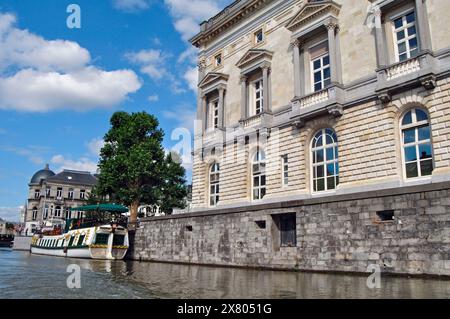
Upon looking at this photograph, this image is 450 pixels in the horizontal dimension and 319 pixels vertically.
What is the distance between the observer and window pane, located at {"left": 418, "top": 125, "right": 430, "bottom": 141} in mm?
17312

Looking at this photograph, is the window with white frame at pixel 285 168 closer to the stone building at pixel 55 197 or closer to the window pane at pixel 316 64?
the window pane at pixel 316 64

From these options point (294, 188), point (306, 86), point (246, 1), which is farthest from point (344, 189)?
point (246, 1)

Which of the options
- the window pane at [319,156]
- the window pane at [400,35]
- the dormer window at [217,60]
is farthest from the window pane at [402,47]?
the dormer window at [217,60]

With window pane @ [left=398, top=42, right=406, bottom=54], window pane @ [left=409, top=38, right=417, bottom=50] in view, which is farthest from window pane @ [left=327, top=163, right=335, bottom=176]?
window pane @ [left=409, top=38, right=417, bottom=50]

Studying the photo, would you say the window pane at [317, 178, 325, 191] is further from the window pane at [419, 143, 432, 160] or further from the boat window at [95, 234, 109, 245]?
the boat window at [95, 234, 109, 245]

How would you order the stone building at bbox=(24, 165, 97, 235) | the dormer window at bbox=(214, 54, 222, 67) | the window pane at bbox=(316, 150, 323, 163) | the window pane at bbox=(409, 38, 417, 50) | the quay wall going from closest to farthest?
the quay wall → the window pane at bbox=(409, 38, 417, 50) → the window pane at bbox=(316, 150, 323, 163) → the dormer window at bbox=(214, 54, 222, 67) → the stone building at bbox=(24, 165, 97, 235)

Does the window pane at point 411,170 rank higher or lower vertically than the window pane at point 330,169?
lower

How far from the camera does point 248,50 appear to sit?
1077 inches

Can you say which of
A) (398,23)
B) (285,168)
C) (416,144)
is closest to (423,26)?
(398,23)

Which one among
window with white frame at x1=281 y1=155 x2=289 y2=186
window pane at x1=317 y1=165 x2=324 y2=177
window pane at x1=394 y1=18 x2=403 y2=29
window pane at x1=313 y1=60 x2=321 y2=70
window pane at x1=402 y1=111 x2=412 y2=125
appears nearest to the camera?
window pane at x1=402 y1=111 x2=412 y2=125

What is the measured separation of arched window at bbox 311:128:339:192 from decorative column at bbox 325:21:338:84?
291cm

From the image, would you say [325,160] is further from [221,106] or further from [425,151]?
[221,106]

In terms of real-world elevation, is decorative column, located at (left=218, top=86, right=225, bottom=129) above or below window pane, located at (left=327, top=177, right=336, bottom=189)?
above

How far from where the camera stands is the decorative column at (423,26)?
17.4 metres
